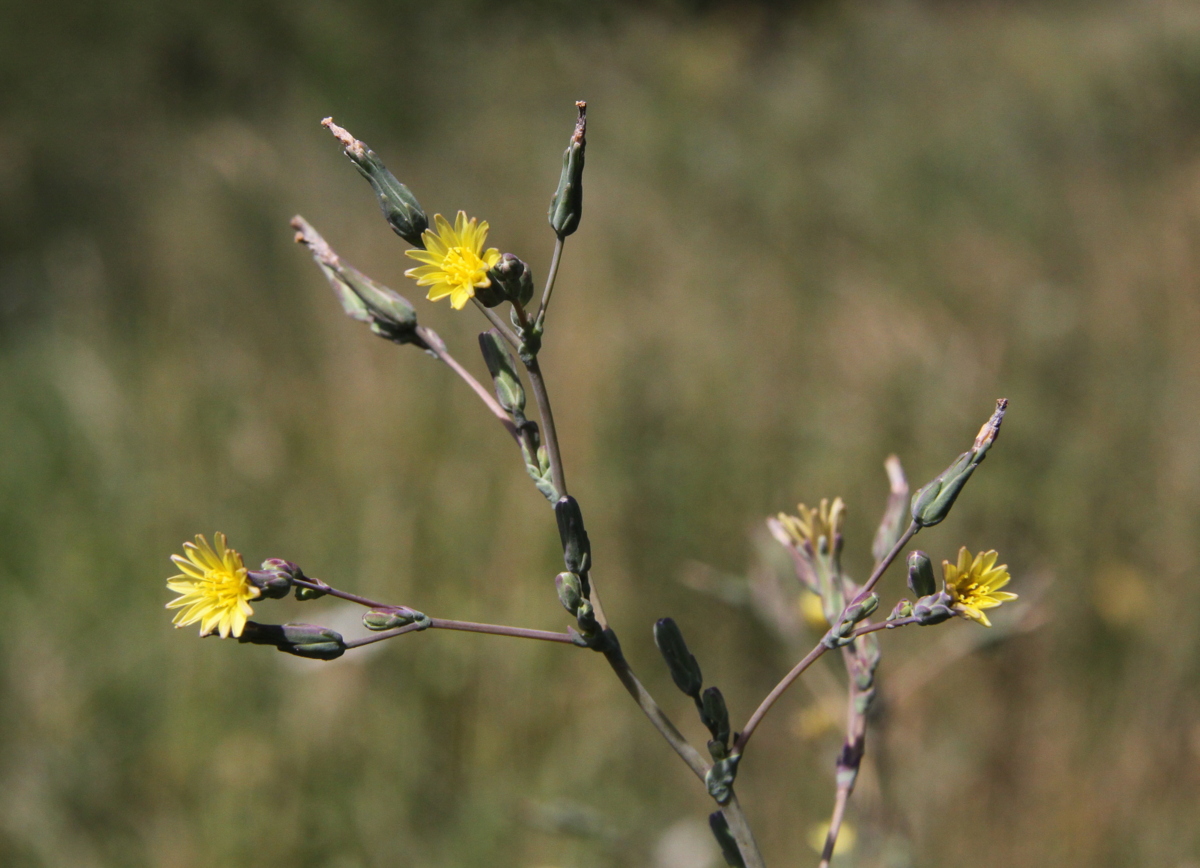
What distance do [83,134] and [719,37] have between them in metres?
5.68

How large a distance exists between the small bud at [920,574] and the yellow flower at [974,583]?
0.7 inches

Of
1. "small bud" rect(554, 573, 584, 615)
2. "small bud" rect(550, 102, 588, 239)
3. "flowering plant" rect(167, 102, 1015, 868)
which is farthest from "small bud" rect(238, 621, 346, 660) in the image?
"small bud" rect(550, 102, 588, 239)

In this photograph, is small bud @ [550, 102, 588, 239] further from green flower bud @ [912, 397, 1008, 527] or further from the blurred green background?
the blurred green background

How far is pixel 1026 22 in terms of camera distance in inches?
325

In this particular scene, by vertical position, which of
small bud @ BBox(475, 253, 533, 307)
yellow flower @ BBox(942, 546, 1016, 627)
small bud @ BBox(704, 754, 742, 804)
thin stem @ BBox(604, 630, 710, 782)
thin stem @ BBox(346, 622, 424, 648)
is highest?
small bud @ BBox(475, 253, 533, 307)

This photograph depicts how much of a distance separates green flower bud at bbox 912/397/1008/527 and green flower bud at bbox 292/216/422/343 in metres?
0.53

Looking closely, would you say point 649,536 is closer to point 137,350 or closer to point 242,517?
point 242,517

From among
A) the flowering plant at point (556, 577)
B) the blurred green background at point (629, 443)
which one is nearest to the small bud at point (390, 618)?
the flowering plant at point (556, 577)

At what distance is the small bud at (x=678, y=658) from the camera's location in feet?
2.87

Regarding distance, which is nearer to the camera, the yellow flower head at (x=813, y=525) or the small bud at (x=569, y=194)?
the small bud at (x=569, y=194)

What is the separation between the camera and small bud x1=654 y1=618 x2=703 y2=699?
0.87 m

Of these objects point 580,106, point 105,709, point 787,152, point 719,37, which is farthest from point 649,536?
point 719,37

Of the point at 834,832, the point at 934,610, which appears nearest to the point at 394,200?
the point at 934,610

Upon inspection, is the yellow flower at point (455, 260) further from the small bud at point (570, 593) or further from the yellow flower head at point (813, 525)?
the yellow flower head at point (813, 525)
